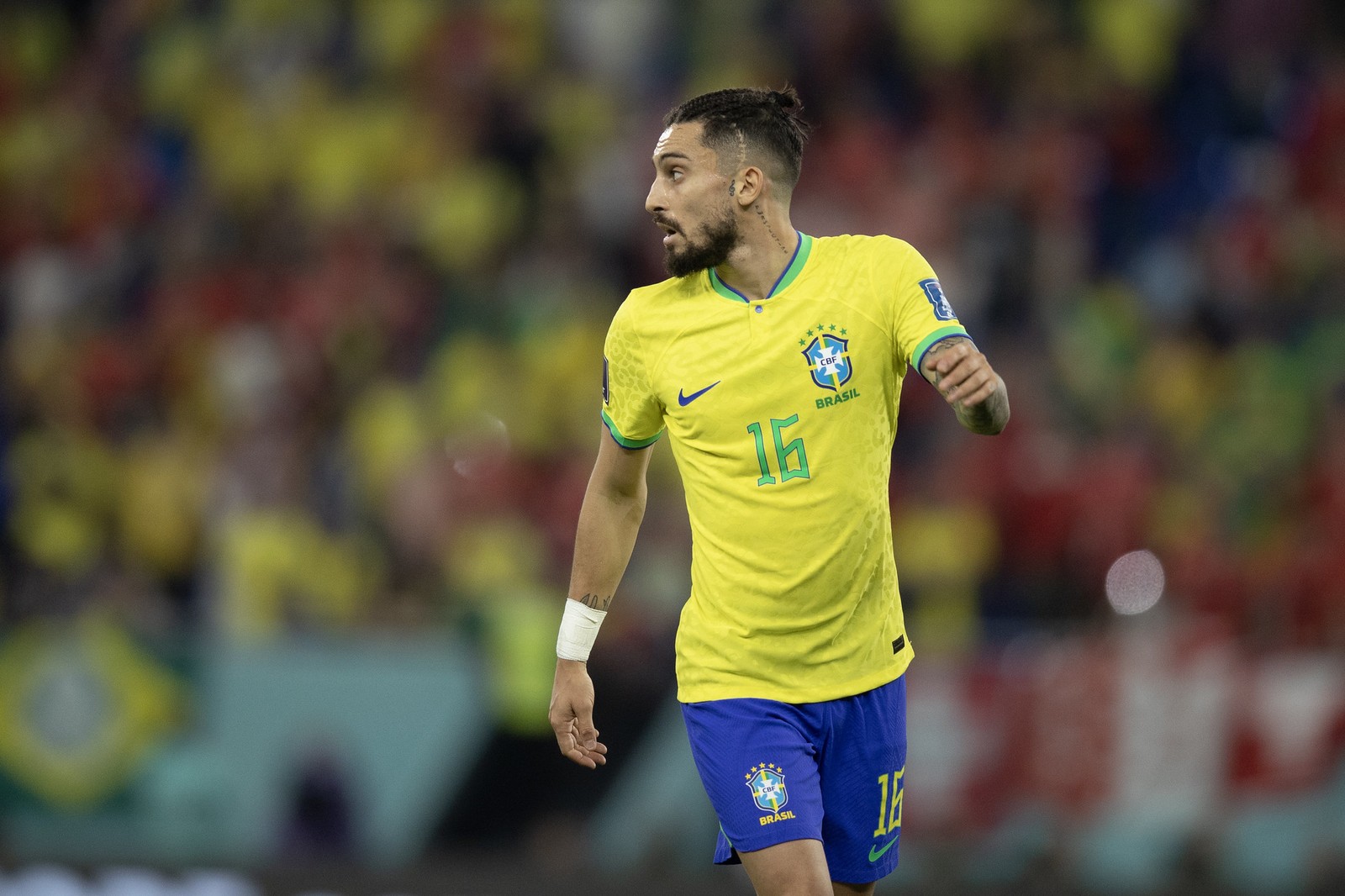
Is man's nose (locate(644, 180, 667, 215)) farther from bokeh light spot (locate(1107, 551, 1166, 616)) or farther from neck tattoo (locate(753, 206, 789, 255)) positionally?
bokeh light spot (locate(1107, 551, 1166, 616))

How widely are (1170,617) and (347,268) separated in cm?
678

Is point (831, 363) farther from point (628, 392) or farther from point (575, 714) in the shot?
point (575, 714)

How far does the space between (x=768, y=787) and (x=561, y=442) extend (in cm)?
700

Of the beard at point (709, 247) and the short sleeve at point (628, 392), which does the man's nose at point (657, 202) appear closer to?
the beard at point (709, 247)

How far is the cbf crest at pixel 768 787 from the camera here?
441cm

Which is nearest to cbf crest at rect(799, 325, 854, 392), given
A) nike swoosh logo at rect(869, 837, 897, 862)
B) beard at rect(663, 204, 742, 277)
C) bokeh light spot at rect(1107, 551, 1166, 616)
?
beard at rect(663, 204, 742, 277)

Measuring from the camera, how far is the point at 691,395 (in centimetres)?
451

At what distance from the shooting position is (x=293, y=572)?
10.7 m

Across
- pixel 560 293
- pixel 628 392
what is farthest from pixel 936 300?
pixel 560 293

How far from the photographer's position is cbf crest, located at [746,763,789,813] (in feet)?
14.5

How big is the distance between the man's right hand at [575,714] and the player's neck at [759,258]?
1.06 m

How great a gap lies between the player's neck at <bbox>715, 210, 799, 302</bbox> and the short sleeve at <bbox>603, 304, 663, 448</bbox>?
0.98ft

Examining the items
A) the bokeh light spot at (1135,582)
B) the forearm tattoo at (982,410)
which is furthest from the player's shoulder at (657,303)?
the bokeh light spot at (1135,582)

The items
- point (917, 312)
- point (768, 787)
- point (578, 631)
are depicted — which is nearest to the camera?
point (917, 312)
